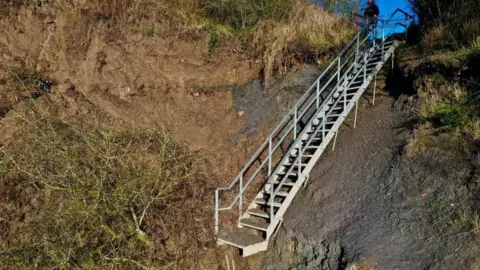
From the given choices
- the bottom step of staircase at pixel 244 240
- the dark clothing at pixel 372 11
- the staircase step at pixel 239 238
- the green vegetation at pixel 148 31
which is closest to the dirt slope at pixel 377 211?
the bottom step of staircase at pixel 244 240

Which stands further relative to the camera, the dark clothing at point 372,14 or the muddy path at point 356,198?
the dark clothing at point 372,14

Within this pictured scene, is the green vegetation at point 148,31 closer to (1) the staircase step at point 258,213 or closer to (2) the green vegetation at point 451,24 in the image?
(1) the staircase step at point 258,213

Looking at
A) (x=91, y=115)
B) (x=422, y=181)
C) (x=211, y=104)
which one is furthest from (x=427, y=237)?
(x=91, y=115)

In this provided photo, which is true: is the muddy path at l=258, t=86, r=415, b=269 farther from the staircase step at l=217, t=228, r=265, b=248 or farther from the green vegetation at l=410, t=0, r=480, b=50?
the green vegetation at l=410, t=0, r=480, b=50

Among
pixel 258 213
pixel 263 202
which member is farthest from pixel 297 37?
pixel 258 213

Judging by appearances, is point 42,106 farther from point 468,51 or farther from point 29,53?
point 468,51

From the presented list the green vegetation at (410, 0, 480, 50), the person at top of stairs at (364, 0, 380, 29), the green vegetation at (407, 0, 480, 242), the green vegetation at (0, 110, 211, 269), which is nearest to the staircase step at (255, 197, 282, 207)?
the green vegetation at (0, 110, 211, 269)
